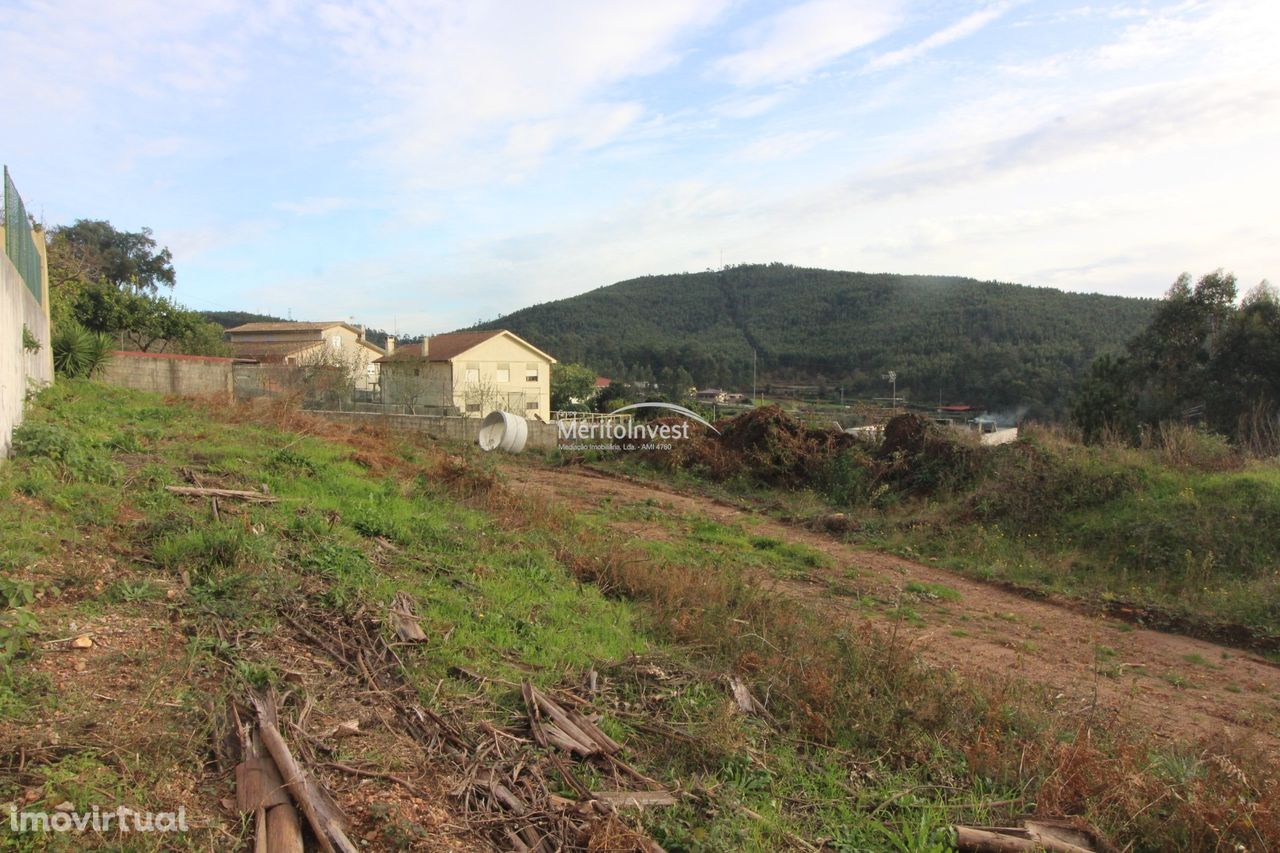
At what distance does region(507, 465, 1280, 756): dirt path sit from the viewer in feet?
17.6

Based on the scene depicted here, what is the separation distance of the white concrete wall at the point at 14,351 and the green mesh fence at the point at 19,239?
35 centimetres

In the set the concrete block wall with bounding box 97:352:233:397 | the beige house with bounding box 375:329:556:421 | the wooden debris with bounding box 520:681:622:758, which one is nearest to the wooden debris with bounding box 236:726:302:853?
the wooden debris with bounding box 520:681:622:758

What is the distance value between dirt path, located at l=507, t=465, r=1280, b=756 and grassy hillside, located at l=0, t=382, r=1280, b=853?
0.90 metres

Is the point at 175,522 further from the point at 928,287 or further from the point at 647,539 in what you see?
the point at 928,287

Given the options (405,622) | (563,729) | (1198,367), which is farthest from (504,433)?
(1198,367)

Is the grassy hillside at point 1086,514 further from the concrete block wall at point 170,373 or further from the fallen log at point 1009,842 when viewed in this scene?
the concrete block wall at point 170,373

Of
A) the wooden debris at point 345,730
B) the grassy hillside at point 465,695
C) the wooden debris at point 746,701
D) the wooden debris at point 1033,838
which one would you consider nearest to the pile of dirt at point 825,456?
the grassy hillside at point 465,695

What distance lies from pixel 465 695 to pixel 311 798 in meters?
1.34

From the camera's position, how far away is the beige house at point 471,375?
3450 centimetres

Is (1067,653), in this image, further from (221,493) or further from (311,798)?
(221,493)

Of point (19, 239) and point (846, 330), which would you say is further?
point (846, 330)

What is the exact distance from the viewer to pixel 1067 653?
6.76m

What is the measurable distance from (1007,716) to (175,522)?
591 cm

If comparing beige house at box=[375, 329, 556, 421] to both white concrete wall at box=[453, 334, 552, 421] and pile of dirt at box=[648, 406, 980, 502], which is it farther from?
pile of dirt at box=[648, 406, 980, 502]
